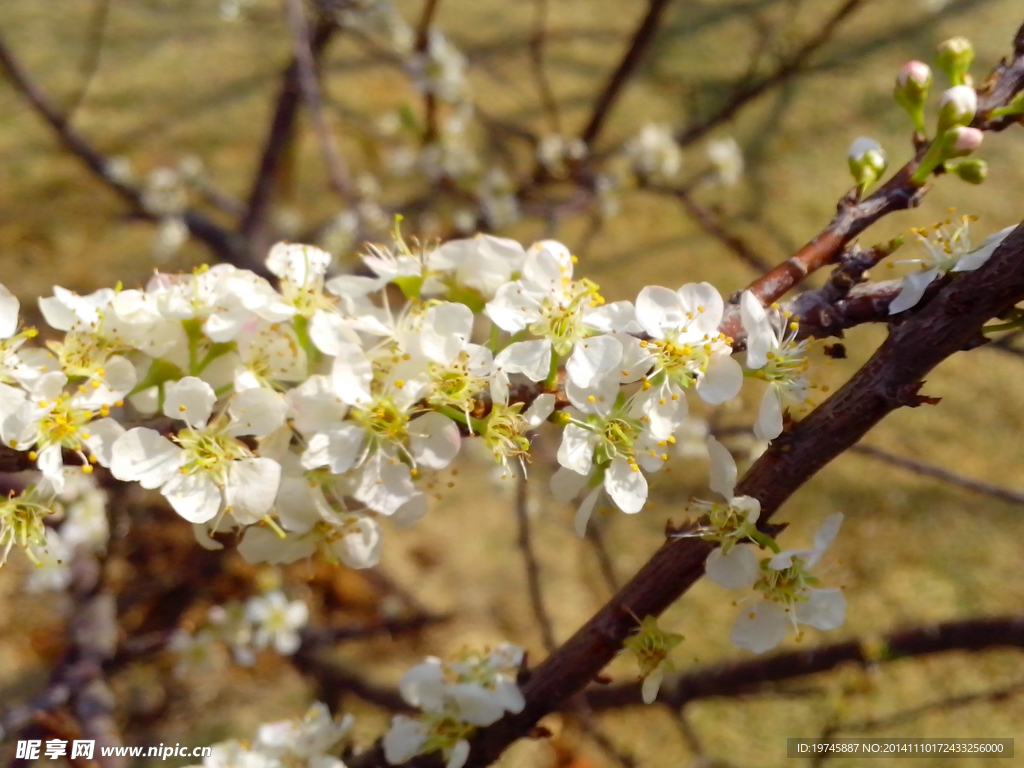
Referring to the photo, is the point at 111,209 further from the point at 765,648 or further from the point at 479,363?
the point at 765,648

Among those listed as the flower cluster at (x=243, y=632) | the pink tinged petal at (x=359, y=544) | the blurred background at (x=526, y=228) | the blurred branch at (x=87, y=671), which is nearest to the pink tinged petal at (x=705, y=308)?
the pink tinged petal at (x=359, y=544)

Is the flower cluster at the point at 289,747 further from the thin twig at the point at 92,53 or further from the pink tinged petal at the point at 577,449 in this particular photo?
the thin twig at the point at 92,53

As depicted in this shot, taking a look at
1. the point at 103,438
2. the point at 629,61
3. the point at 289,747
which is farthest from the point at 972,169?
the point at 629,61

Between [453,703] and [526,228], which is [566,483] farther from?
[526,228]

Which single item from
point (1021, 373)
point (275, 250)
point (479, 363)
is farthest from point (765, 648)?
point (1021, 373)

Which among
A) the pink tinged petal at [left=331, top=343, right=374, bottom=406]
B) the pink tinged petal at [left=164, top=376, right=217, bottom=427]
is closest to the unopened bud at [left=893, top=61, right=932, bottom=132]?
the pink tinged petal at [left=331, top=343, right=374, bottom=406]

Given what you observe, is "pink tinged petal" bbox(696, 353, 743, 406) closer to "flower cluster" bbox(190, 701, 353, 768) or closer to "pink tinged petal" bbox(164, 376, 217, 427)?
"pink tinged petal" bbox(164, 376, 217, 427)
